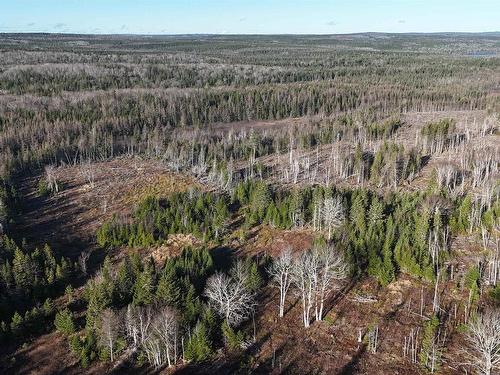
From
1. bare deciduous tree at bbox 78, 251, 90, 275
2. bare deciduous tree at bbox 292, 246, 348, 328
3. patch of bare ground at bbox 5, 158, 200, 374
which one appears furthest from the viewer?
bare deciduous tree at bbox 78, 251, 90, 275

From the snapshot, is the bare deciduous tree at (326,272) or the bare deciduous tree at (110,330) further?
the bare deciduous tree at (326,272)

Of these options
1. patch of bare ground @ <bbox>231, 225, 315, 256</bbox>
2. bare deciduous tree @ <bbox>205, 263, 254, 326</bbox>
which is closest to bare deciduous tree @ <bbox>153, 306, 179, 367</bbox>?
bare deciduous tree @ <bbox>205, 263, 254, 326</bbox>

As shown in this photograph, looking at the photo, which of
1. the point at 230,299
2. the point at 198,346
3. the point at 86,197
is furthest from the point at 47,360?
the point at 86,197

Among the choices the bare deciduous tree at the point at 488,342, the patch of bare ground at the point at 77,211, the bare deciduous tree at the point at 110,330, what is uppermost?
the bare deciduous tree at the point at 488,342

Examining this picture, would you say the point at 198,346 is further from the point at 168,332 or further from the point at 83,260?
the point at 83,260

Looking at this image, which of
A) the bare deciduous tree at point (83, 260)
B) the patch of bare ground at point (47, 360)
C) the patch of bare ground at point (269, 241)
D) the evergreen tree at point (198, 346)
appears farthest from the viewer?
the patch of bare ground at point (269, 241)

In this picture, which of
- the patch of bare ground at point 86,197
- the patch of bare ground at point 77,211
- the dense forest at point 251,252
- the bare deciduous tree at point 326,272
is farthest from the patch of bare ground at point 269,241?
the patch of bare ground at point 86,197

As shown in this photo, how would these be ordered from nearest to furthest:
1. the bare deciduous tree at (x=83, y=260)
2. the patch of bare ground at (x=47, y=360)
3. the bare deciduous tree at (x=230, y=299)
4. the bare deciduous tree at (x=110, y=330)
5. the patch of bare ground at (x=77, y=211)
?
the bare deciduous tree at (x=110, y=330), the patch of bare ground at (x=47, y=360), the patch of bare ground at (x=77, y=211), the bare deciduous tree at (x=230, y=299), the bare deciduous tree at (x=83, y=260)

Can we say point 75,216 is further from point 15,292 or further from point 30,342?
point 30,342

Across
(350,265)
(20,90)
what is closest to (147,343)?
(350,265)

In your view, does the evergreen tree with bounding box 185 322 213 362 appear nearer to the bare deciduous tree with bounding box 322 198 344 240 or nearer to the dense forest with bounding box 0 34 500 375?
the dense forest with bounding box 0 34 500 375

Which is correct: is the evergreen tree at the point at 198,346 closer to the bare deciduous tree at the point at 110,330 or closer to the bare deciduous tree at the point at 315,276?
the bare deciduous tree at the point at 110,330
